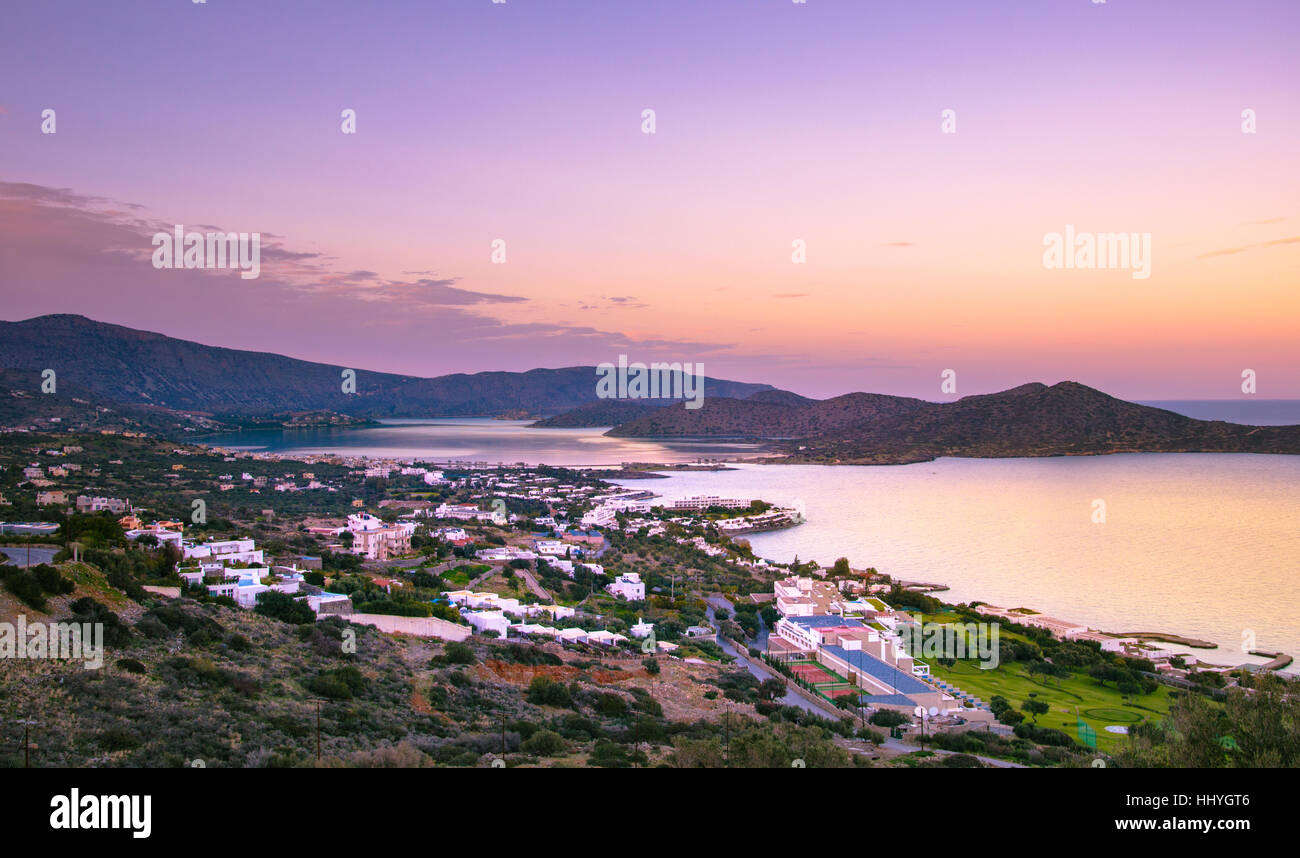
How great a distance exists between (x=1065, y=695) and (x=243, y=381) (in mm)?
124275

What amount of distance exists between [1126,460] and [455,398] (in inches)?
4872

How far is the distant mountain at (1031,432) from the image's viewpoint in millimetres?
65500

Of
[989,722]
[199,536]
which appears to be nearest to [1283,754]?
[989,722]

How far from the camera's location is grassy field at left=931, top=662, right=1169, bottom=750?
11258 mm

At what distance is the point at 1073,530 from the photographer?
30.7m

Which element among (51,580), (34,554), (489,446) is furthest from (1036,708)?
(489,446)

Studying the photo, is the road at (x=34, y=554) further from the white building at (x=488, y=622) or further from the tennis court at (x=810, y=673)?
the tennis court at (x=810, y=673)

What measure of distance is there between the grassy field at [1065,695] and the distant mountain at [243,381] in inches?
3013

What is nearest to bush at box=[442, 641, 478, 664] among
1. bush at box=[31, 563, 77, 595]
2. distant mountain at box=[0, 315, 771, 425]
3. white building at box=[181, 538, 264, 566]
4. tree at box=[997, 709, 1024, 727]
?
bush at box=[31, 563, 77, 595]

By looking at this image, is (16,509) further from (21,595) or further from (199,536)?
(21,595)

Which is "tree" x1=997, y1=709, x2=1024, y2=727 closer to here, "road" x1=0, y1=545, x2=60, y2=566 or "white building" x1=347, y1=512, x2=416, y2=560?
"road" x1=0, y1=545, x2=60, y2=566

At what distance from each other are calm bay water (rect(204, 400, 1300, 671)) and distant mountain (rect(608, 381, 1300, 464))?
3.28 metres

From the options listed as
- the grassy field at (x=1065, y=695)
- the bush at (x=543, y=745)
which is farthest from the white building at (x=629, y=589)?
the bush at (x=543, y=745)

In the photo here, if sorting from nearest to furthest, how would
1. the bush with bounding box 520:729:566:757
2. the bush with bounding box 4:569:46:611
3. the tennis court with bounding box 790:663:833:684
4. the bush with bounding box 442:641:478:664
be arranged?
1. the bush with bounding box 520:729:566:757
2. the bush with bounding box 4:569:46:611
3. the bush with bounding box 442:641:478:664
4. the tennis court with bounding box 790:663:833:684
